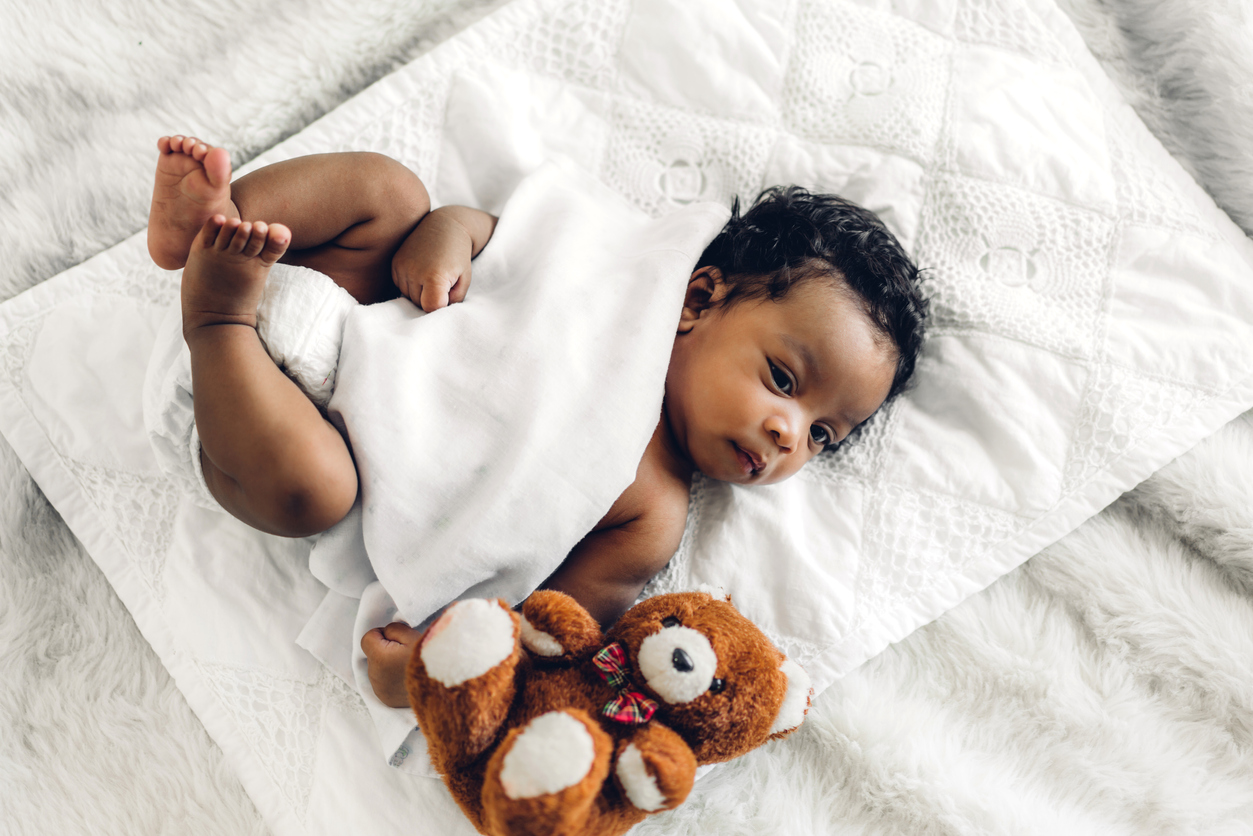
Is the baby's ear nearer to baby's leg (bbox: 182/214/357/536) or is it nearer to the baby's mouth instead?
the baby's mouth

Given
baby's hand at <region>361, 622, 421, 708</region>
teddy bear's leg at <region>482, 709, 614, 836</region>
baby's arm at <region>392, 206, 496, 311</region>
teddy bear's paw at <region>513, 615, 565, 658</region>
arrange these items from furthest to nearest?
baby's arm at <region>392, 206, 496, 311</region> < baby's hand at <region>361, 622, 421, 708</region> < teddy bear's paw at <region>513, 615, 565, 658</region> < teddy bear's leg at <region>482, 709, 614, 836</region>

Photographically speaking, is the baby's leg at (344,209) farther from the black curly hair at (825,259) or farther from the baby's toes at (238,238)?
the black curly hair at (825,259)

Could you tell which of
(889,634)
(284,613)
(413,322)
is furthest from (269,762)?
(889,634)

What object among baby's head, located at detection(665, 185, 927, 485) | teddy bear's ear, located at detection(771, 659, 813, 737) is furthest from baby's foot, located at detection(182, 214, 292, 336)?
teddy bear's ear, located at detection(771, 659, 813, 737)

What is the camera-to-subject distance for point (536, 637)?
0.74 metres

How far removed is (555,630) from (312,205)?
0.58 m

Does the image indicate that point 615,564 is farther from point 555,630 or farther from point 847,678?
point 847,678

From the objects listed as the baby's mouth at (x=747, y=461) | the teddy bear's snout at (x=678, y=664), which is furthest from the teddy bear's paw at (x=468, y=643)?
the baby's mouth at (x=747, y=461)

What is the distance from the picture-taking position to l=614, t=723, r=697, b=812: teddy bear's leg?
2.11ft

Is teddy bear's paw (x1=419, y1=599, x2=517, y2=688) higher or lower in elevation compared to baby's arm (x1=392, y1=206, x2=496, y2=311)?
lower

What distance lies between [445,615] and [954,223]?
0.90 m

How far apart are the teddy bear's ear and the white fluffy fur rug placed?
9.2 inches

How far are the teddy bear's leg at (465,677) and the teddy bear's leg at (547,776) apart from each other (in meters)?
0.04

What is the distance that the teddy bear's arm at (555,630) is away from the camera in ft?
2.40
